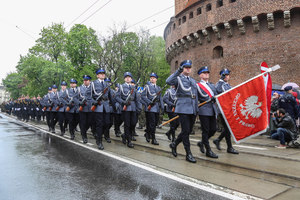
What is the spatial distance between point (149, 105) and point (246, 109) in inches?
→ 138

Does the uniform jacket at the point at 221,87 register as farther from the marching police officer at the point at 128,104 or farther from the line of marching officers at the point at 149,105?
the marching police officer at the point at 128,104

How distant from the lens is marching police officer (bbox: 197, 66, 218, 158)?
6.42 meters

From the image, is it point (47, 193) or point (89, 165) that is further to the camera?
point (89, 165)

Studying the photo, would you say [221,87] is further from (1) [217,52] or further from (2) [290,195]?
(1) [217,52]

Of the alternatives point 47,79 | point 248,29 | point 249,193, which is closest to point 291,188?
point 249,193

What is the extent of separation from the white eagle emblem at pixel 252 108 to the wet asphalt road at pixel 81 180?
9.13ft

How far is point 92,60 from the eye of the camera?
4375 centimetres

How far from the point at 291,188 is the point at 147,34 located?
119 feet

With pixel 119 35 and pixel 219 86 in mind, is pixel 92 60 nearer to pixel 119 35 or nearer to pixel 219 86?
pixel 119 35

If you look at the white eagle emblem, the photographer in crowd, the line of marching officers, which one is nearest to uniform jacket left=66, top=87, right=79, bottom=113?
the line of marching officers

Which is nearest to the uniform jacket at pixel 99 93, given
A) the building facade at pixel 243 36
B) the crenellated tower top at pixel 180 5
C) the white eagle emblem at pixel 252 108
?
the white eagle emblem at pixel 252 108

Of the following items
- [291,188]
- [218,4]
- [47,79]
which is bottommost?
[291,188]

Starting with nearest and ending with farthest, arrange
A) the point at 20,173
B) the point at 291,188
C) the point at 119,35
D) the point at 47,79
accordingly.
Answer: the point at 291,188, the point at 20,173, the point at 47,79, the point at 119,35

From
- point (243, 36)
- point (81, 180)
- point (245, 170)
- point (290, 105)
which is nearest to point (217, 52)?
point (243, 36)
